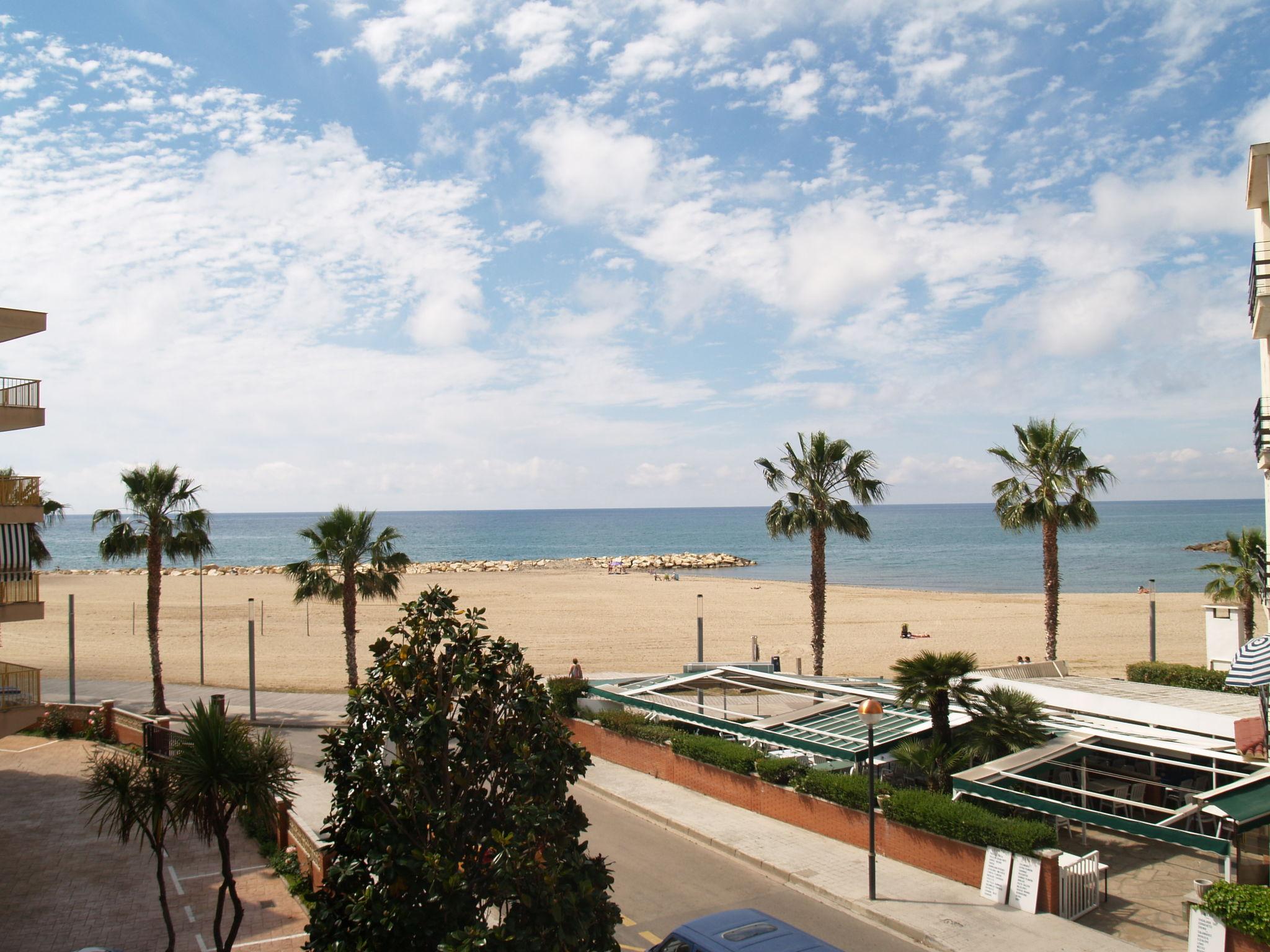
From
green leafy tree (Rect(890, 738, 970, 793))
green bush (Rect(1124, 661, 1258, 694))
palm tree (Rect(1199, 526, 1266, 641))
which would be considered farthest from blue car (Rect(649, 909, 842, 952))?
palm tree (Rect(1199, 526, 1266, 641))

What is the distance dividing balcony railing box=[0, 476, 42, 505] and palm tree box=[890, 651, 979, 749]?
16.8m

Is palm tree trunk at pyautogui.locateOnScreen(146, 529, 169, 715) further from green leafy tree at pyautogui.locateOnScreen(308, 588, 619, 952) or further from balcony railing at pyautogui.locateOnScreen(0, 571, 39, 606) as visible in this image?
green leafy tree at pyautogui.locateOnScreen(308, 588, 619, 952)

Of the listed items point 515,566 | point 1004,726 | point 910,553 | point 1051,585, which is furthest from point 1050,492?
point 910,553

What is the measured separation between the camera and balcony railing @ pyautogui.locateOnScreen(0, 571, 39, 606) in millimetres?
16984

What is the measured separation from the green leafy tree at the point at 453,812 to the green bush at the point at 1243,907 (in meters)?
7.93

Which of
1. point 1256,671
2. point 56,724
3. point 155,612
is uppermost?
point 1256,671

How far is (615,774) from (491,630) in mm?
27336

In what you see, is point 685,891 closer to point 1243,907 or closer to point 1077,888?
point 1077,888

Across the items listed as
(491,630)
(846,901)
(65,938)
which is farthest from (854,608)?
(65,938)

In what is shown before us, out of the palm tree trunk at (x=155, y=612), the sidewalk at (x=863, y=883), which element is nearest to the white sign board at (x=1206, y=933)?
the sidewalk at (x=863, y=883)

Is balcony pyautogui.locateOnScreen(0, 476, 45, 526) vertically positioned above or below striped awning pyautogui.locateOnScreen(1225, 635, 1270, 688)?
above

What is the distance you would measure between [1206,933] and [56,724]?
2639cm

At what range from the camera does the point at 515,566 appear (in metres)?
118

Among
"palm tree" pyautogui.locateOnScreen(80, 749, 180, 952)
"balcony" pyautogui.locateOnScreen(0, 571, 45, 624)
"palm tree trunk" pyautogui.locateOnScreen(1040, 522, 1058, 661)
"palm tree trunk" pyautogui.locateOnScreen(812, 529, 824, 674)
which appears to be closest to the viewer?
"palm tree" pyautogui.locateOnScreen(80, 749, 180, 952)
